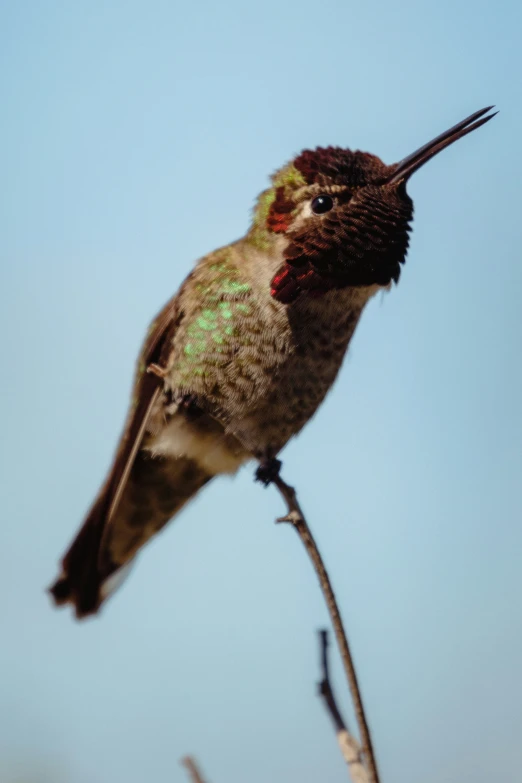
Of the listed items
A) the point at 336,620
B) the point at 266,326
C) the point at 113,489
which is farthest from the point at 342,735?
the point at 113,489

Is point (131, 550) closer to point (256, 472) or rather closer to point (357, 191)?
point (256, 472)

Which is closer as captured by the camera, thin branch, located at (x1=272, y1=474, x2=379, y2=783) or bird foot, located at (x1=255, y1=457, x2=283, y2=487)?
thin branch, located at (x1=272, y1=474, x2=379, y2=783)

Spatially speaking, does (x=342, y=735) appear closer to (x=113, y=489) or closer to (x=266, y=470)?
(x=266, y=470)

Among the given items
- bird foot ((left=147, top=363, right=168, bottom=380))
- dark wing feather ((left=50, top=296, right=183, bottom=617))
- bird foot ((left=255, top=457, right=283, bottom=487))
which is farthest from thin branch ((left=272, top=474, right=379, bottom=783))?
dark wing feather ((left=50, top=296, right=183, bottom=617))

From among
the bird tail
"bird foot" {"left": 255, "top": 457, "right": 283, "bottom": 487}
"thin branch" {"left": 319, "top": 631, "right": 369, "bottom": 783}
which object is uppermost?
the bird tail

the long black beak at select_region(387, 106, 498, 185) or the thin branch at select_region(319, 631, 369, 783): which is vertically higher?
the long black beak at select_region(387, 106, 498, 185)

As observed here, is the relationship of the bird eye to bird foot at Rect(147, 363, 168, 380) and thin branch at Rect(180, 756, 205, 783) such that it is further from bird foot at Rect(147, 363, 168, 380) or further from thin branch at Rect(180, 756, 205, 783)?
thin branch at Rect(180, 756, 205, 783)

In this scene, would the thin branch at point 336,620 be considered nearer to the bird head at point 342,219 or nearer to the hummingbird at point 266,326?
the hummingbird at point 266,326
